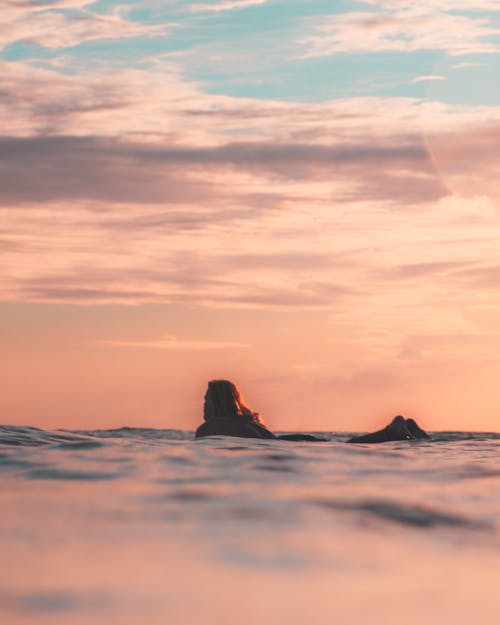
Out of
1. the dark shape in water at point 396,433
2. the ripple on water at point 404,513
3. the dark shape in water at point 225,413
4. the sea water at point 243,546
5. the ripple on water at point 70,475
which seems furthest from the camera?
the dark shape in water at point 225,413

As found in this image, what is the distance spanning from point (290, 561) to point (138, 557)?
0.99m

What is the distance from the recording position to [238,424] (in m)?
31.3

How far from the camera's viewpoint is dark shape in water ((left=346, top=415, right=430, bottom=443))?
2619cm

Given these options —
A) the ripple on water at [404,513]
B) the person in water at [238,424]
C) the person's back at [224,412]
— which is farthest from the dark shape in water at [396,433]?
the ripple on water at [404,513]

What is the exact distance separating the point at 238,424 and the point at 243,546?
2549 centimetres

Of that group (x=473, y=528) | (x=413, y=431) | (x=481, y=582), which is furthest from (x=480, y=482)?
(x=413, y=431)

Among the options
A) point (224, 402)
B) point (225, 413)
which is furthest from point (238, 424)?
point (224, 402)

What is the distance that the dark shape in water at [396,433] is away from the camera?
26188 mm

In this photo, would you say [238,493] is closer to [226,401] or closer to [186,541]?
[186,541]

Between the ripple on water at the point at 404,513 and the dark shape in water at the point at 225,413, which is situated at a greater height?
the dark shape in water at the point at 225,413

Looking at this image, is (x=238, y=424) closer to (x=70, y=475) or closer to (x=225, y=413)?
(x=225, y=413)

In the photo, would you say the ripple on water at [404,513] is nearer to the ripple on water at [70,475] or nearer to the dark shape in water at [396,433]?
the ripple on water at [70,475]

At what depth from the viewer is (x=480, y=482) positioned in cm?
1058

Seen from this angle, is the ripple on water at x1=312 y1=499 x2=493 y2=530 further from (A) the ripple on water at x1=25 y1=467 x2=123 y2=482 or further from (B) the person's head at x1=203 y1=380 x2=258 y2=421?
(B) the person's head at x1=203 y1=380 x2=258 y2=421
